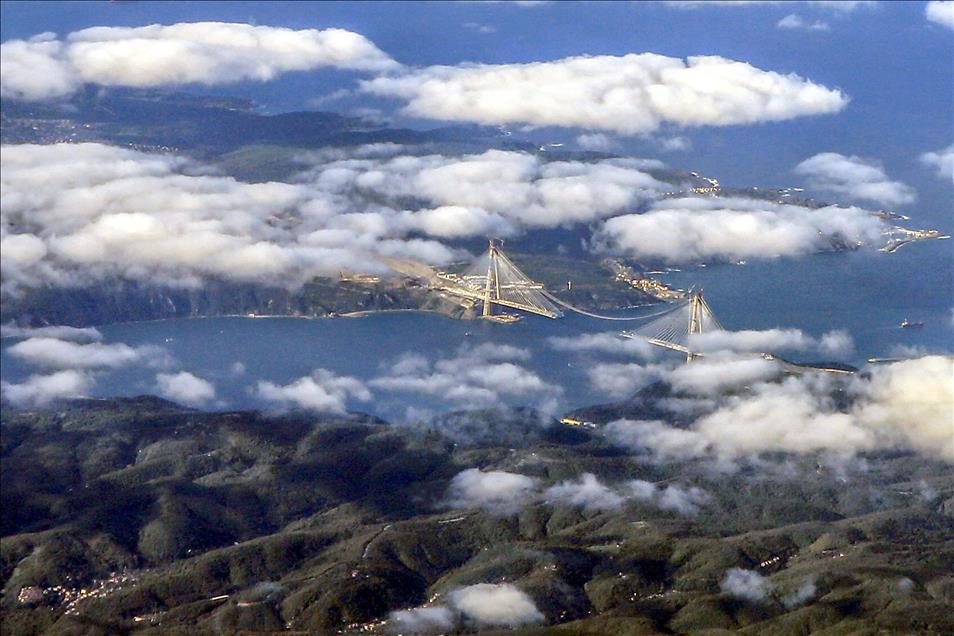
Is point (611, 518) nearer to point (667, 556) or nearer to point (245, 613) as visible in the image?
point (667, 556)

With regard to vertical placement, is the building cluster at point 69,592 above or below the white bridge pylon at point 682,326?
below

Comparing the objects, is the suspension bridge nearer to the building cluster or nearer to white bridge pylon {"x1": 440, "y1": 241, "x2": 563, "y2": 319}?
white bridge pylon {"x1": 440, "y1": 241, "x2": 563, "y2": 319}

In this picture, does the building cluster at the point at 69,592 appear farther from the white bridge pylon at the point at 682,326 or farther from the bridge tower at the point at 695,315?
the bridge tower at the point at 695,315

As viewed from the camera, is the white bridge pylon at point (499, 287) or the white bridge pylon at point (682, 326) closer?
the white bridge pylon at point (682, 326)

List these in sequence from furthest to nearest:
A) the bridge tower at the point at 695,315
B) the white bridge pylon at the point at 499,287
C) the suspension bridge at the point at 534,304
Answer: the white bridge pylon at the point at 499,287
the suspension bridge at the point at 534,304
the bridge tower at the point at 695,315

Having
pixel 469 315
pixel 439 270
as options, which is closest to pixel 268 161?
pixel 439 270

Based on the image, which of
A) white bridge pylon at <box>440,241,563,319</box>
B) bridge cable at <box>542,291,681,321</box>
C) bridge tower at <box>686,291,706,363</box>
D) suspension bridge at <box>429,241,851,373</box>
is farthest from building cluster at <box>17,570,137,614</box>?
bridge cable at <box>542,291,681,321</box>

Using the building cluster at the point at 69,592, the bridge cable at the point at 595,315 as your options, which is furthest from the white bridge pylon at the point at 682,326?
the building cluster at the point at 69,592

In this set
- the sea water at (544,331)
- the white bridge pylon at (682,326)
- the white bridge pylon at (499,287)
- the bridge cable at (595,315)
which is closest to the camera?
the sea water at (544,331)

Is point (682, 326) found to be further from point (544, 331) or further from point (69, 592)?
point (69, 592)
